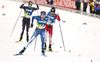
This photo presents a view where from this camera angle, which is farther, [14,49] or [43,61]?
[14,49]

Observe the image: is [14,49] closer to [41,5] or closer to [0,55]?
[0,55]

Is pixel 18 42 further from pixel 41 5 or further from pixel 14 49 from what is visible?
pixel 41 5

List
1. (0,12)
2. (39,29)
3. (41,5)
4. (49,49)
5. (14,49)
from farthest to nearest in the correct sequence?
(41,5)
(0,12)
(49,49)
(14,49)
(39,29)

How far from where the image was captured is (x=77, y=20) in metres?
24.1

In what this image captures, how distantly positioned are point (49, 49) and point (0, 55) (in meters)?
2.75

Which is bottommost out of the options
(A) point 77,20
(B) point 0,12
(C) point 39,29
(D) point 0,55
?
(A) point 77,20

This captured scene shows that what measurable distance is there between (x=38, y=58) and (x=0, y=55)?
1.38 meters

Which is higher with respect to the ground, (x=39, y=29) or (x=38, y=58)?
(x=39, y=29)

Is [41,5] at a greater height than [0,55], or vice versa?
[0,55]

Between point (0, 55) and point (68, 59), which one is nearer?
point (0, 55)

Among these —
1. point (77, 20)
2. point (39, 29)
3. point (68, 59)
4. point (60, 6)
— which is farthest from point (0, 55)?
point (60, 6)

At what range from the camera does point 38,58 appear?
330 inches

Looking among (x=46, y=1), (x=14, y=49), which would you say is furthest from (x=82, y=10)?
(x=14, y=49)

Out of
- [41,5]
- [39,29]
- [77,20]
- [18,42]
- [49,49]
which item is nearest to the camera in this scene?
[39,29]
